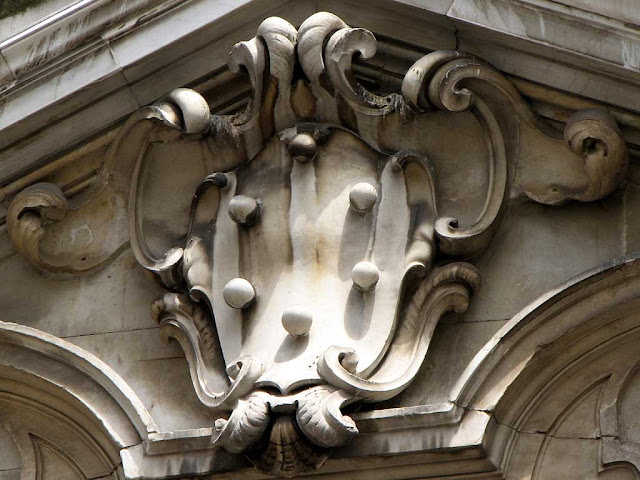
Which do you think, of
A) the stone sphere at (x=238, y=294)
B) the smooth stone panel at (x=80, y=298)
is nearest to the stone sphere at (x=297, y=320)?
the stone sphere at (x=238, y=294)

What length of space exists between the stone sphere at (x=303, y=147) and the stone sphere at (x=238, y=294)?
586 millimetres

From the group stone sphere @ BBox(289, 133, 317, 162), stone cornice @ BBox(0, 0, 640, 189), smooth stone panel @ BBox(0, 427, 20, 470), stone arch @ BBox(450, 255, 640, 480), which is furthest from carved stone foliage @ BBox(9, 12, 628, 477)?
smooth stone panel @ BBox(0, 427, 20, 470)

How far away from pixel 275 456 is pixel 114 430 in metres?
0.72

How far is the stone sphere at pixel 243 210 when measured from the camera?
7.45m

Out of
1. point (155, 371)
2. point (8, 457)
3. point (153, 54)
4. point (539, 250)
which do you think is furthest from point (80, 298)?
point (539, 250)

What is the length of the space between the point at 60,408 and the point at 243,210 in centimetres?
107

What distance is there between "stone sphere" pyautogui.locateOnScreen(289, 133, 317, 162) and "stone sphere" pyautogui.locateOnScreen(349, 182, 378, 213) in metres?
0.25

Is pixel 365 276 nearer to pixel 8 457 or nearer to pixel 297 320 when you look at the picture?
pixel 297 320

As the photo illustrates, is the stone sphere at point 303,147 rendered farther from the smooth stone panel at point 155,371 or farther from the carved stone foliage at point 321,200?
the smooth stone panel at point 155,371

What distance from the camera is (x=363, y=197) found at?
24.2 ft

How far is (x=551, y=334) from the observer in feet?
23.1

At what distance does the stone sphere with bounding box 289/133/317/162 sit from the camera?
7527 millimetres

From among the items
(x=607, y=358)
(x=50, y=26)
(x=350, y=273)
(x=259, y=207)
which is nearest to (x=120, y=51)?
(x=50, y=26)

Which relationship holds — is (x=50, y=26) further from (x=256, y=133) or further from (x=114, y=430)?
(x=114, y=430)
